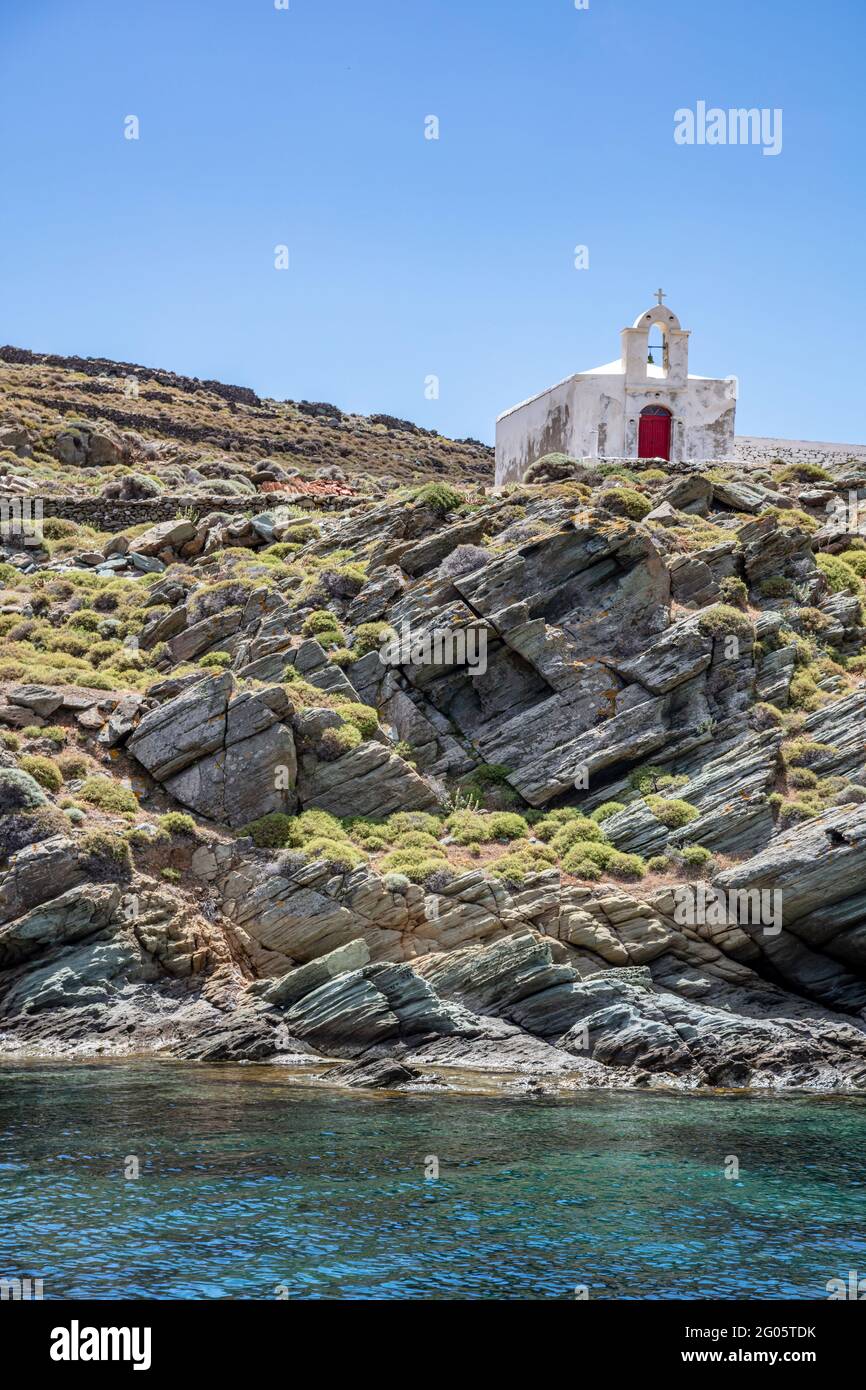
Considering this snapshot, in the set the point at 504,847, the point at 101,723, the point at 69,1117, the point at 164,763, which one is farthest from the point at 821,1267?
the point at 101,723

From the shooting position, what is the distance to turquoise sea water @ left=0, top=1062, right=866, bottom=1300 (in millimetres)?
13336

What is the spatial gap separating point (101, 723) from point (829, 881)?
65.5 feet

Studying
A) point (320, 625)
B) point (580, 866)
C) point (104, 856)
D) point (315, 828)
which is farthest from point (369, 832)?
point (320, 625)

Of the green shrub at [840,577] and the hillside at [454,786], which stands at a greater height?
the green shrub at [840,577]

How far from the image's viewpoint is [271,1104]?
20.7 meters

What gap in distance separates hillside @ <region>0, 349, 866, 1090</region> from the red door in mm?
5930

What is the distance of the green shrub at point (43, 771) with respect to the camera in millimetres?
30891

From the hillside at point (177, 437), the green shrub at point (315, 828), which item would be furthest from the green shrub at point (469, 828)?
the hillside at point (177, 437)

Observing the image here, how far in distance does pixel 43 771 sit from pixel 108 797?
1.79 m

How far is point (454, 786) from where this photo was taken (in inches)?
1389

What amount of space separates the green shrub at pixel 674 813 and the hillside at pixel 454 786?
104 mm

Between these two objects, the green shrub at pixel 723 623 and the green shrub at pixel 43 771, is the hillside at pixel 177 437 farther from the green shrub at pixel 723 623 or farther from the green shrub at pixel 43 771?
the green shrub at pixel 723 623

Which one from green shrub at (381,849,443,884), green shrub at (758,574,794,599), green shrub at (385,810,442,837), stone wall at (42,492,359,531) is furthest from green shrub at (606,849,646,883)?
stone wall at (42,492,359,531)

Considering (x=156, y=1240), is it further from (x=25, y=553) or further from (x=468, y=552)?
(x=25, y=553)
